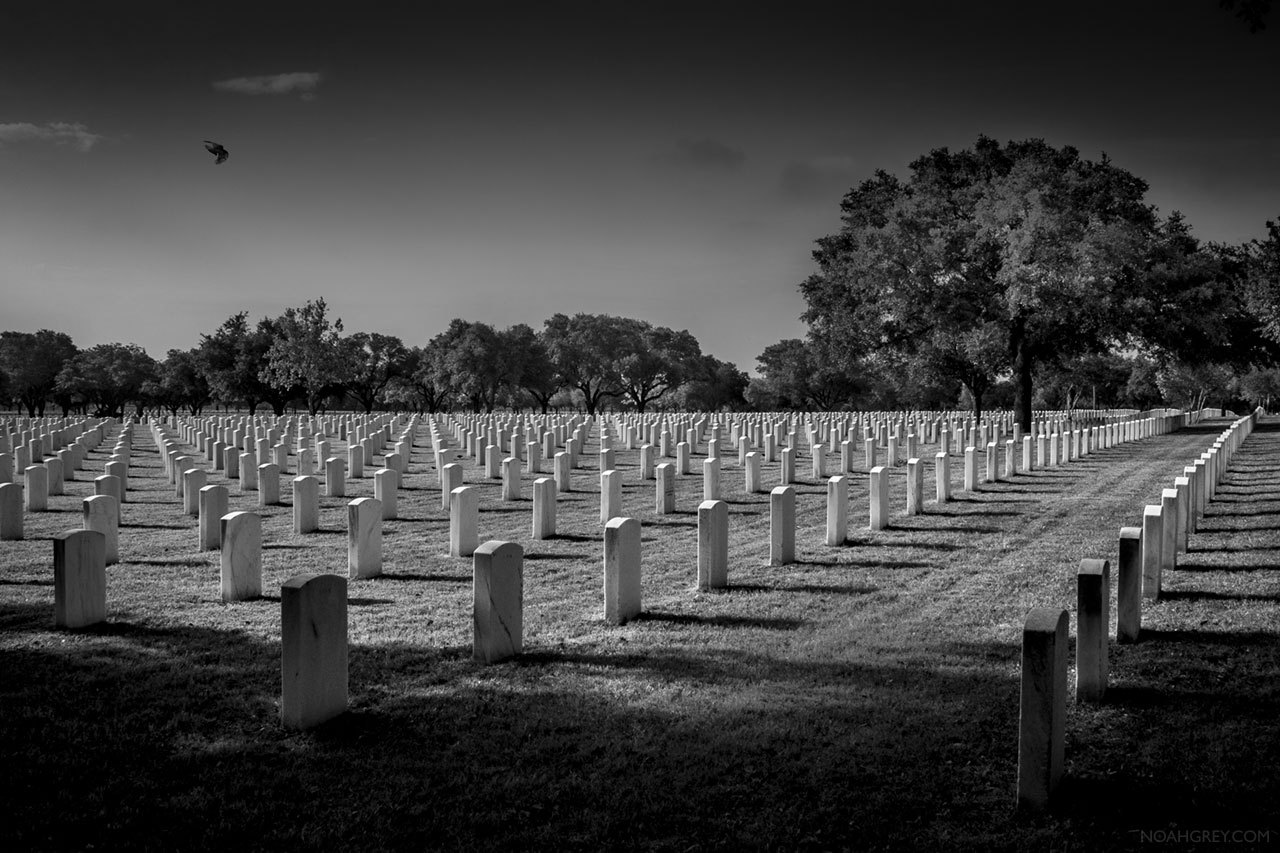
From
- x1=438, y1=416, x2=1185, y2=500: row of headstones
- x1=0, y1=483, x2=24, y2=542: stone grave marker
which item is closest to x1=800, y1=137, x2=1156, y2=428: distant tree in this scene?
x1=438, y1=416, x2=1185, y2=500: row of headstones

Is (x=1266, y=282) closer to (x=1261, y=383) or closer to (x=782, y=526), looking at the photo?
(x=782, y=526)

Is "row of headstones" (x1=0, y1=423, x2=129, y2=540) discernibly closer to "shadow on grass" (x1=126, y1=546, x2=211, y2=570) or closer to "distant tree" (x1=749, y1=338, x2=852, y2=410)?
"shadow on grass" (x1=126, y1=546, x2=211, y2=570)

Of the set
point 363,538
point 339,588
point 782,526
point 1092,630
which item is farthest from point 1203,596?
point 363,538

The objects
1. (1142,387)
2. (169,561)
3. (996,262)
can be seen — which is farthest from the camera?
(1142,387)

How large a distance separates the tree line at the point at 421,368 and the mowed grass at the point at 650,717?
6227 centimetres

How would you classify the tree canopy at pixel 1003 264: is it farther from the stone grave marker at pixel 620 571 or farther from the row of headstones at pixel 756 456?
the stone grave marker at pixel 620 571

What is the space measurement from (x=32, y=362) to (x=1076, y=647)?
317 feet

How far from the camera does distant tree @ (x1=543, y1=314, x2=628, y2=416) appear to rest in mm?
79125

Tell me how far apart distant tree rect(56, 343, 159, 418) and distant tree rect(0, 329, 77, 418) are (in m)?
1.25

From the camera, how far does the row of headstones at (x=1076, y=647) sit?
4.06 m

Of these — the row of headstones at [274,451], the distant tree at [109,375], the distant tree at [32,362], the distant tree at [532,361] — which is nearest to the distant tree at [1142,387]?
the distant tree at [532,361]

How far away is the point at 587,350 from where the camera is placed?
79.1m

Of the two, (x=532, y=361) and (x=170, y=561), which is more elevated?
(x=532, y=361)

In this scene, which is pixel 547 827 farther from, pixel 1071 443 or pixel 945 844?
pixel 1071 443
